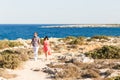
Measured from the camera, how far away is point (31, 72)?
74.0ft

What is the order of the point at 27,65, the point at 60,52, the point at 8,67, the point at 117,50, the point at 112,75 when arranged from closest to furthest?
the point at 112,75
the point at 8,67
the point at 27,65
the point at 117,50
the point at 60,52

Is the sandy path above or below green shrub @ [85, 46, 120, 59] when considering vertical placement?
below

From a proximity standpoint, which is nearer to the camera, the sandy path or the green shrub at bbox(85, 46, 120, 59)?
the sandy path

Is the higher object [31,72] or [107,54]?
[107,54]

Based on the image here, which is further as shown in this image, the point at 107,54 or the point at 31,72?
the point at 107,54

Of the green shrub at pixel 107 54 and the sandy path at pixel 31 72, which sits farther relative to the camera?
the green shrub at pixel 107 54

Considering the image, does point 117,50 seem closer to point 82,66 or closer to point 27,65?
point 82,66

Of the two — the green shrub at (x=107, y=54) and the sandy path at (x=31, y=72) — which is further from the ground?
the green shrub at (x=107, y=54)

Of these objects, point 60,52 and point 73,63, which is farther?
point 60,52

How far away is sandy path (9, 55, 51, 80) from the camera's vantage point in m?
21.1

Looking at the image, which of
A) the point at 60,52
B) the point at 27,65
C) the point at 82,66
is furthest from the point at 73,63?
the point at 60,52

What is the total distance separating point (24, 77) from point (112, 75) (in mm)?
4841

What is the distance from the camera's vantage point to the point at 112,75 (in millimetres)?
20297

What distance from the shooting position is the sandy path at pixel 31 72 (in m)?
21.1
